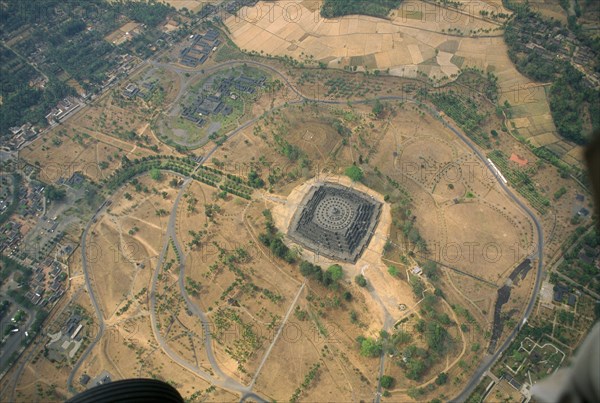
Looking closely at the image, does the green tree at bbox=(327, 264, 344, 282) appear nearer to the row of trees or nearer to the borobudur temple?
the borobudur temple

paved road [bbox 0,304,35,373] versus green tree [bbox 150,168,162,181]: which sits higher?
green tree [bbox 150,168,162,181]

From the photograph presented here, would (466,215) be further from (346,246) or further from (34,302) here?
(34,302)

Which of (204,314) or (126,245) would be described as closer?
(204,314)

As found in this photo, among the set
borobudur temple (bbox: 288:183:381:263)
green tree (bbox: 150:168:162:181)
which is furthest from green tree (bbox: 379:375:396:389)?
green tree (bbox: 150:168:162:181)

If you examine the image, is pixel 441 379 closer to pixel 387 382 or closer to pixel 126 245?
pixel 387 382

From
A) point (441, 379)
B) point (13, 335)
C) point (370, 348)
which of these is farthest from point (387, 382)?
point (13, 335)

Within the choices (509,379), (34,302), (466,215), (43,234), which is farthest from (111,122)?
(509,379)

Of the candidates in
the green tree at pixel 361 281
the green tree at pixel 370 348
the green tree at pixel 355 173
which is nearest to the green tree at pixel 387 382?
the green tree at pixel 370 348

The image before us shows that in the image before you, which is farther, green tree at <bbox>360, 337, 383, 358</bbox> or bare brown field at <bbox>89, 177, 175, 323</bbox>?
bare brown field at <bbox>89, 177, 175, 323</bbox>
